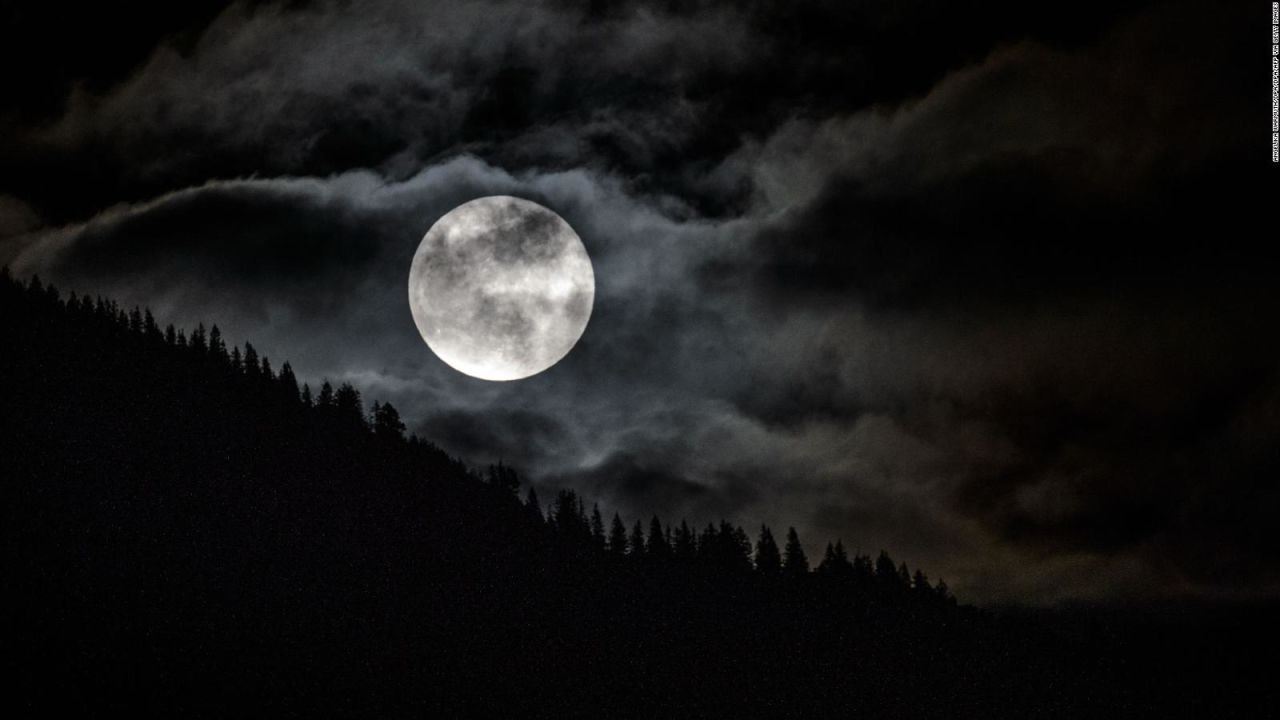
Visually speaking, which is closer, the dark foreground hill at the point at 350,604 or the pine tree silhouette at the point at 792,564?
the dark foreground hill at the point at 350,604

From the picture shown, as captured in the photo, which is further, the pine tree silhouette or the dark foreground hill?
the pine tree silhouette

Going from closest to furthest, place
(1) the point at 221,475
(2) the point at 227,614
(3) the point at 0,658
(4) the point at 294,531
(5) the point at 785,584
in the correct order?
1. (3) the point at 0,658
2. (2) the point at 227,614
3. (4) the point at 294,531
4. (1) the point at 221,475
5. (5) the point at 785,584

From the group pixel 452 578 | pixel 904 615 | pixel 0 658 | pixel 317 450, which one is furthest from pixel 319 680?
pixel 904 615

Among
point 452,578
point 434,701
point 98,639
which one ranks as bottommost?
point 434,701

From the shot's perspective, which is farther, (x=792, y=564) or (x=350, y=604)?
(x=792, y=564)

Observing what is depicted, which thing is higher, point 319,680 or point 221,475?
point 221,475

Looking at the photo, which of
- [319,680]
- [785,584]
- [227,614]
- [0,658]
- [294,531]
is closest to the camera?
[0,658]

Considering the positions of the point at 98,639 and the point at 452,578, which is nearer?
the point at 98,639

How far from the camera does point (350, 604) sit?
140125 mm

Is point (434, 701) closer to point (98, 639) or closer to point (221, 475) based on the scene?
point (98, 639)

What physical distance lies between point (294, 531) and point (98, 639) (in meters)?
46.0

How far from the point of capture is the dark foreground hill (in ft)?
379

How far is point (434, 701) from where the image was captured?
11825 cm

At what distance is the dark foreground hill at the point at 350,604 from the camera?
116 metres
